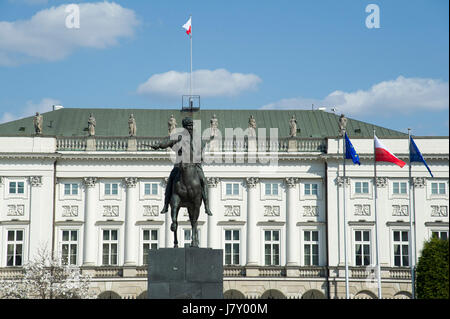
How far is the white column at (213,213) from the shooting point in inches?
2625

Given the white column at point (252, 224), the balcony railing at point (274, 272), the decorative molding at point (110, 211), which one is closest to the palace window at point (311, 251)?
the balcony railing at point (274, 272)

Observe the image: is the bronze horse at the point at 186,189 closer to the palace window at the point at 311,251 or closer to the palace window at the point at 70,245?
the palace window at the point at 311,251

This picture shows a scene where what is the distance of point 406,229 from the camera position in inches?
2633

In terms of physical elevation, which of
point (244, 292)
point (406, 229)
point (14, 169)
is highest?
point (14, 169)

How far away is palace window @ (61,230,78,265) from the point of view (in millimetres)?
66500

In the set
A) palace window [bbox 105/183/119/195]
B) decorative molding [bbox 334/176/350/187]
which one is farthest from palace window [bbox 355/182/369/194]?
palace window [bbox 105/183/119/195]

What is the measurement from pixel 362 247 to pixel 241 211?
9520mm

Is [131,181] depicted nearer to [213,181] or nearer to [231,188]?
[213,181]

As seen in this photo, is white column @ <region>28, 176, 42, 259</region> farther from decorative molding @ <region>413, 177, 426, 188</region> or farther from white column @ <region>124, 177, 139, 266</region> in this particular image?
Result: decorative molding @ <region>413, 177, 426, 188</region>

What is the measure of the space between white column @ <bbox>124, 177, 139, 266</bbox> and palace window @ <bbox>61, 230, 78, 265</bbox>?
3.91 meters
